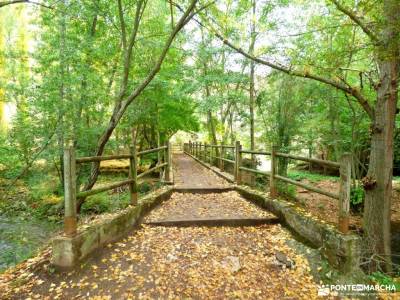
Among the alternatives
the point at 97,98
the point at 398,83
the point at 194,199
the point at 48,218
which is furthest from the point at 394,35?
the point at 48,218

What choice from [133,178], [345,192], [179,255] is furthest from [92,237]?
[345,192]

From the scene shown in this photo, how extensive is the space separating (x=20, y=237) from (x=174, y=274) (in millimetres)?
6271

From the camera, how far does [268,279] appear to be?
3.08 m

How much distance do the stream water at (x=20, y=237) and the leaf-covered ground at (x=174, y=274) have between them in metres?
2.91

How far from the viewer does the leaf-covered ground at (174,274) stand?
2.79 m

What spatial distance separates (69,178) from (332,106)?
9315 millimetres

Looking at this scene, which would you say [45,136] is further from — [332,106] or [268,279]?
[332,106]

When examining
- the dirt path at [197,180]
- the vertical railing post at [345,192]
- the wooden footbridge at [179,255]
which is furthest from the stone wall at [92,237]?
the vertical railing post at [345,192]

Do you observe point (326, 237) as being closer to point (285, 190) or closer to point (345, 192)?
point (345, 192)

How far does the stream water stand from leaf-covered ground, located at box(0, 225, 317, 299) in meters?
2.91

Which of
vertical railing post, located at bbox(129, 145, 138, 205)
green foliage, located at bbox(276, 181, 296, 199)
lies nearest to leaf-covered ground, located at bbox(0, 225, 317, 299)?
vertical railing post, located at bbox(129, 145, 138, 205)

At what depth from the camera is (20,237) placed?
718 centimetres

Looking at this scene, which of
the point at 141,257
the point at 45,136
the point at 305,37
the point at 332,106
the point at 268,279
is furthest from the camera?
the point at 332,106

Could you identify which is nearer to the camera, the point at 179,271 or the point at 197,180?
the point at 179,271
